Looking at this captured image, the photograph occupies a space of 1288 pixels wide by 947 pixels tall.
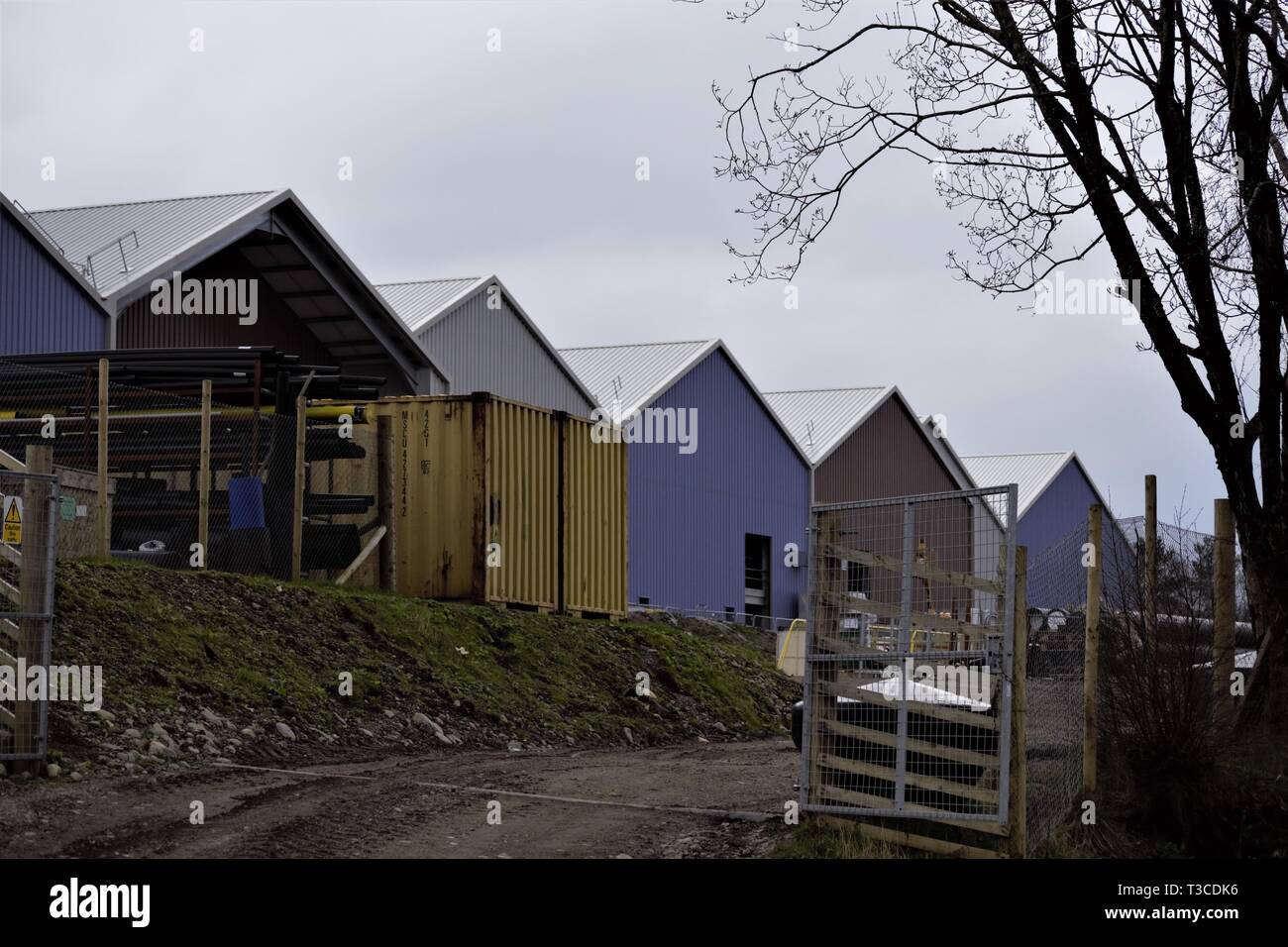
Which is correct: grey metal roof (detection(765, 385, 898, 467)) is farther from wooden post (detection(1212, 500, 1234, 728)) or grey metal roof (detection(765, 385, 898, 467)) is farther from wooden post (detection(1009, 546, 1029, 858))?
wooden post (detection(1009, 546, 1029, 858))

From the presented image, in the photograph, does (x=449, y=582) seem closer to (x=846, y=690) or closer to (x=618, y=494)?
(x=618, y=494)

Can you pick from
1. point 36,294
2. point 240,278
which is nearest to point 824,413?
point 240,278

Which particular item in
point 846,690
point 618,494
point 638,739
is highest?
point 618,494

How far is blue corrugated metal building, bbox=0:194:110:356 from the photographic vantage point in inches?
957

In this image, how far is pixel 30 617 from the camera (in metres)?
11.3

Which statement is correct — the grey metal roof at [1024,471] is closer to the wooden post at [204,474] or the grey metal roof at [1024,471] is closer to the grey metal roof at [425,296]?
the grey metal roof at [425,296]

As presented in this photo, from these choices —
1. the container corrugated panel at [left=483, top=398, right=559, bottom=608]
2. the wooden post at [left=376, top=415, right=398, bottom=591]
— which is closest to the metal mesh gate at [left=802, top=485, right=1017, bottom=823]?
the container corrugated panel at [left=483, top=398, right=559, bottom=608]

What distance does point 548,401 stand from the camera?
36.6 meters

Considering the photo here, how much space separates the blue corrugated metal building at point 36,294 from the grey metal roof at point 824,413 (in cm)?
2248

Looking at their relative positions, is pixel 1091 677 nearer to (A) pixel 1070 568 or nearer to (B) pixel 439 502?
(A) pixel 1070 568

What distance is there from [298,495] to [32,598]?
7300 mm
